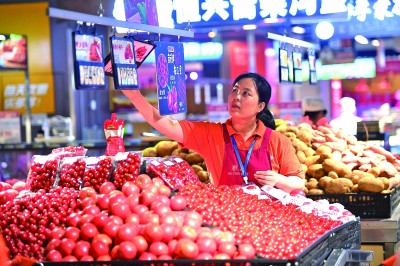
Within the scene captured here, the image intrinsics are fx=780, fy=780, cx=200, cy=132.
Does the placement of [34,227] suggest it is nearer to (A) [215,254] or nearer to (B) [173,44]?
(A) [215,254]

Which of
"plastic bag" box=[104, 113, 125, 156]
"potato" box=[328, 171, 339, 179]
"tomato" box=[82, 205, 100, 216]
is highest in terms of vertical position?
"plastic bag" box=[104, 113, 125, 156]

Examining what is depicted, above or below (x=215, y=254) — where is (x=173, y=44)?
A: above

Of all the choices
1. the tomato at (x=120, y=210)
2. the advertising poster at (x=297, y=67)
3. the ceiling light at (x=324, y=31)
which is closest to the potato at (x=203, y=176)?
the advertising poster at (x=297, y=67)

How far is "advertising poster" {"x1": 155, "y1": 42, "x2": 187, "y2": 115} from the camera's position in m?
5.54

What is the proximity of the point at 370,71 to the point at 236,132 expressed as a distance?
15410 mm

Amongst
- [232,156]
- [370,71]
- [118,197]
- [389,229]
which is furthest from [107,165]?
[370,71]

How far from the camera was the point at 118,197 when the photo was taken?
399cm

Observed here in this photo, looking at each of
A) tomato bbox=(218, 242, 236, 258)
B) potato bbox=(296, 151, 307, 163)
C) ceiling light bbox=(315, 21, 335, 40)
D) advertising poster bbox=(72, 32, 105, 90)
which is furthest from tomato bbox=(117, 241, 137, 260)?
ceiling light bbox=(315, 21, 335, 40)

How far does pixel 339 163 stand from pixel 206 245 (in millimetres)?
3809

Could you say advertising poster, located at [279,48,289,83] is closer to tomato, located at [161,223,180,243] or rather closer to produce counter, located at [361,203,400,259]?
produce counter, located at [361,203,400,259]

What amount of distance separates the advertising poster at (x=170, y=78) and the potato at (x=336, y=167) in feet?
5.72

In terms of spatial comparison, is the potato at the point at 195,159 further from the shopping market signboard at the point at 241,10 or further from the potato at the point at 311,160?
the shopping market signboard at the point at 241,10

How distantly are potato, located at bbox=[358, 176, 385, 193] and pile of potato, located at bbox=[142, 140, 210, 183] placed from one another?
4.57ft

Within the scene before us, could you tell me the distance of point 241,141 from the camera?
5.77 metres
